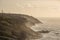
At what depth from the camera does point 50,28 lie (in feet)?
4.74

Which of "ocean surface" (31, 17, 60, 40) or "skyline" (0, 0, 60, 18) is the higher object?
"skyline" (0, 0, 60, 18)

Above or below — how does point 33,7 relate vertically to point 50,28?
above

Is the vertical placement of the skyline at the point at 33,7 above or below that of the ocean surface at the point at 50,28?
above

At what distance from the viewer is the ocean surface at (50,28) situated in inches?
53.1

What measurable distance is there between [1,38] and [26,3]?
52cm

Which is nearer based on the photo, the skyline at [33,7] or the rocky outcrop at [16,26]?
the rocky outcrop at [16,26]

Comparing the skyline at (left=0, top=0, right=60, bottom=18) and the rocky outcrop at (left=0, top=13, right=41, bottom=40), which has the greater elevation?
the skyline at (left=0, top=0, right=60, bottom=18)

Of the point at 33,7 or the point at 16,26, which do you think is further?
the point at 33,7

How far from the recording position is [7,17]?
1.47 meters

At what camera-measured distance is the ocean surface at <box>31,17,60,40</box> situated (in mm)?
1348

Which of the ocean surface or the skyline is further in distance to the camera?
the skyline

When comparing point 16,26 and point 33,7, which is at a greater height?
point 33,7

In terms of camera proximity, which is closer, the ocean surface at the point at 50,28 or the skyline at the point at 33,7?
the ocean surface at the point at 50,28

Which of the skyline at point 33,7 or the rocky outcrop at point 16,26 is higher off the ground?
the skyline at point 33,7
